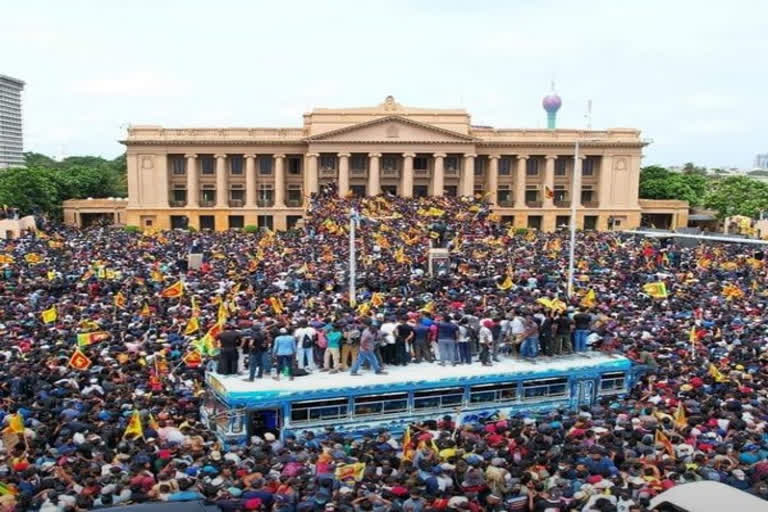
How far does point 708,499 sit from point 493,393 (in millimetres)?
5897

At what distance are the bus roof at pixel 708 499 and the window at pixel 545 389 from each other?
17.6 ft

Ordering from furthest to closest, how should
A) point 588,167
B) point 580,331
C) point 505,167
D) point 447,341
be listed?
point 505,167
point 588,167
point 580,331
point 447,341

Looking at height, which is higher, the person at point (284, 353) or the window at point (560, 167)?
the window at point (560, 167)

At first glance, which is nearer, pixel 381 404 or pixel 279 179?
pixel 381 404

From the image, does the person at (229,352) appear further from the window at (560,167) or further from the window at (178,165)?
the window at (560,167)

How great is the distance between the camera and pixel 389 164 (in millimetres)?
77250

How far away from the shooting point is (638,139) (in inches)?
3046

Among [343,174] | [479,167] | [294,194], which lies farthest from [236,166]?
[479,167]

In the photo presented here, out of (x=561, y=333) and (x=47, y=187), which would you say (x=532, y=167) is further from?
(x=561, y=333)

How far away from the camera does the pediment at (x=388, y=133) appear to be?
7231 centimetres

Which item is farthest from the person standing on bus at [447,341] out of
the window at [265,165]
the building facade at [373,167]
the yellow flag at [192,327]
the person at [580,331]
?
the window at [265,165]

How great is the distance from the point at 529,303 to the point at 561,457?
1202 centimetres

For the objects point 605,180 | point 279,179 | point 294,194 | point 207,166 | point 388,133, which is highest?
point 388,133

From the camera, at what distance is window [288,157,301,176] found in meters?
79.1
